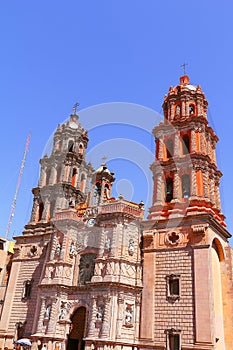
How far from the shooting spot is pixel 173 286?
92.9ft

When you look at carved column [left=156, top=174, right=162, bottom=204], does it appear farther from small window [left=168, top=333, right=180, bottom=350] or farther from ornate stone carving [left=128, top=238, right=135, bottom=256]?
small window [left=168, top=333, right=180, bottom=350]

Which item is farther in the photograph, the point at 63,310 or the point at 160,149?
the point at 160,149

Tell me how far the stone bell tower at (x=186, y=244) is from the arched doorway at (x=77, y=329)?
5758 millimetres

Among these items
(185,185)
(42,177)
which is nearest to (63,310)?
(185,185)

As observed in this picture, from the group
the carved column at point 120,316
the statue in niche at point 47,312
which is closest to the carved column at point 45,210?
the statue in niche at point 47,312

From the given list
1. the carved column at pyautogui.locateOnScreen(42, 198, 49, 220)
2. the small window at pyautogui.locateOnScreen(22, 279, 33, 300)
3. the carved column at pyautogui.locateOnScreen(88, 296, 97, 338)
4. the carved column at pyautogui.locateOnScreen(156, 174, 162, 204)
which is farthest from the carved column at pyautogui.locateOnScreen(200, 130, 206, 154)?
the small window at pyautogui.locateOnScreen(22, 279, 33, 300)

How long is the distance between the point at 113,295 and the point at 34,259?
1135 cm

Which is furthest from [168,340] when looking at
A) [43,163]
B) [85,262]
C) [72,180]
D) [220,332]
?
[43,163]

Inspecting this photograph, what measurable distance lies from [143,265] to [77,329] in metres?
8.02

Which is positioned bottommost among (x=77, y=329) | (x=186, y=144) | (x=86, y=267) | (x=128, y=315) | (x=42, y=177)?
(x=77, y=329)

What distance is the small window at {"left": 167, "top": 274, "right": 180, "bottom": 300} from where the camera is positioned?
27836 millimetres

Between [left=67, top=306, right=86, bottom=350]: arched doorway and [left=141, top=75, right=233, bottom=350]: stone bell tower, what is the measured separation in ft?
18.9

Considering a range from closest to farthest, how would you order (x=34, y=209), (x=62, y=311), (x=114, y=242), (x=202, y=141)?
1. (x=114, y=242)
2. (x=62, y=311)
3. (x=202, y=141)
4. (x=34, y=209)

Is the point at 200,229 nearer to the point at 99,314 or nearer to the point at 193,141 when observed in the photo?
the point at 193,141
